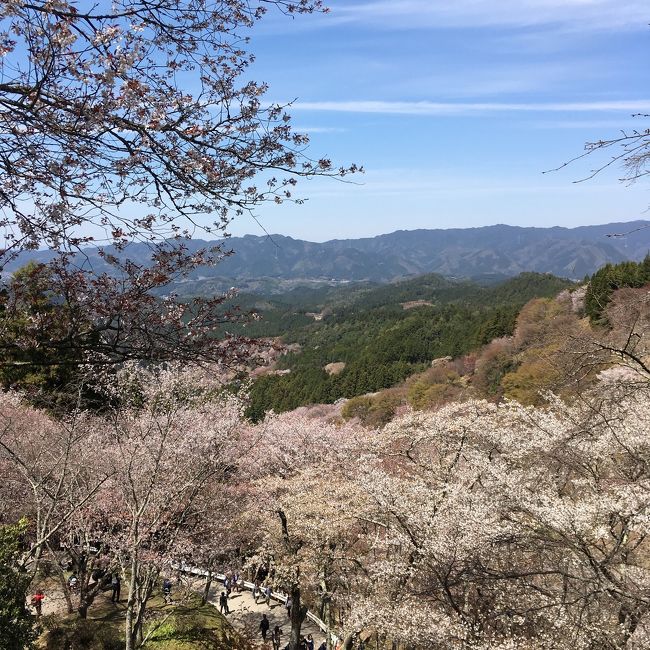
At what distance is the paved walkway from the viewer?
48.0 ft

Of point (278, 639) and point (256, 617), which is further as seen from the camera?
point (256, 617)

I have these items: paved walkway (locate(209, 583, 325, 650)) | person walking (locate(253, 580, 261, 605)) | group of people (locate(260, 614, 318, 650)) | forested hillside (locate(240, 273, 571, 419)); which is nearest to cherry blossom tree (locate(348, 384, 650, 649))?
group of people (locate(260, 614, 318, 650))

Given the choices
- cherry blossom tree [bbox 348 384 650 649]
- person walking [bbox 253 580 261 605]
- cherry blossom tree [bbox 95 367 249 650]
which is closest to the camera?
cherry blossom tree [bbox 348 384 650 649]

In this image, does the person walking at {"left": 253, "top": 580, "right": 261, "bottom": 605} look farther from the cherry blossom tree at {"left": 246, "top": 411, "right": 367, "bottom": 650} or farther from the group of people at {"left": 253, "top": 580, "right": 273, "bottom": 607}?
the cherry blossom tree at {"left": 246, "top": 411, "right": 367, "bottom": 650}

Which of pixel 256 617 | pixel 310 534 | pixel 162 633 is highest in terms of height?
pixel 310 534

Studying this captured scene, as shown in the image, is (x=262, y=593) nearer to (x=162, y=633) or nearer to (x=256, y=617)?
(x=256, y=617)

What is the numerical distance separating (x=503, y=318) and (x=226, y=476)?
47060mm

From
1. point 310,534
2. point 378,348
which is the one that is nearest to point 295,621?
point 310,534

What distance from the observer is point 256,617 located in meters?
15.9

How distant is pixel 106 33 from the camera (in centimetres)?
303

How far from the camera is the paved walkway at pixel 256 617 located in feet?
48.0

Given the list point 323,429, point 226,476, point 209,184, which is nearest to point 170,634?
point 226,476

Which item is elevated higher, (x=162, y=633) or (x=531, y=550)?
(x=531, y=550)

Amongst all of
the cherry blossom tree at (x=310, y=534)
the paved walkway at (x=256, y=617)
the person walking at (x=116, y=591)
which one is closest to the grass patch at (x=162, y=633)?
the cherry blossom tree at (x=310, y=534)
